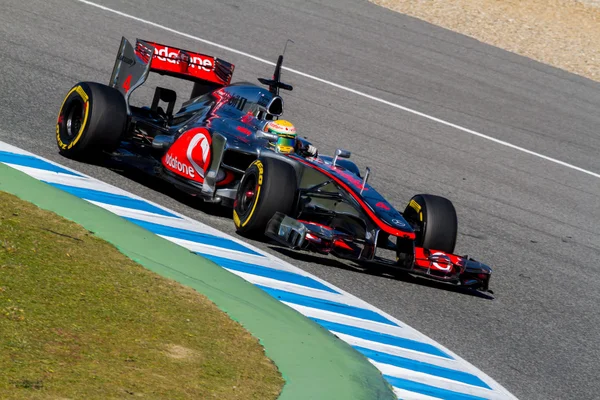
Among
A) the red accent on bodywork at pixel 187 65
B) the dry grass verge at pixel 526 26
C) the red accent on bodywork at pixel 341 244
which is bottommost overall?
the red accent on bodywork at pixel 341 244

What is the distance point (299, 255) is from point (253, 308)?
1951 millimetres

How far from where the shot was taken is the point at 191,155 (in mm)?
9109

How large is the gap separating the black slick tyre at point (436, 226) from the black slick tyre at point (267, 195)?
1.25m

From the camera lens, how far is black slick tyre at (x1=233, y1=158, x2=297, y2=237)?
27.0ft

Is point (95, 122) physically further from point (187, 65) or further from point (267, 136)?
point (187, 65)

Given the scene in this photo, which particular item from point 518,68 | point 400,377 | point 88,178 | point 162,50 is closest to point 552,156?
point 518,68

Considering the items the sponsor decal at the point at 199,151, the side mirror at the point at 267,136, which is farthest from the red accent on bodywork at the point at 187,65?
the side mirror at the point at 267,136

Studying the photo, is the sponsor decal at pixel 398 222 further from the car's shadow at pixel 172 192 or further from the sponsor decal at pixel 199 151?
the sponsor decal at pixel 199 151

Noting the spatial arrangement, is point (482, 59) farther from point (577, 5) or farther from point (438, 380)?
point (438, 380)

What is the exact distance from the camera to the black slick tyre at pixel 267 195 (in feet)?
27.0

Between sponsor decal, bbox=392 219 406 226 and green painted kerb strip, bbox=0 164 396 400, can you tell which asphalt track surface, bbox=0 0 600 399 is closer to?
sponsor decal, bbox=392 219 406 226

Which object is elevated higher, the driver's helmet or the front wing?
the driver's helmet

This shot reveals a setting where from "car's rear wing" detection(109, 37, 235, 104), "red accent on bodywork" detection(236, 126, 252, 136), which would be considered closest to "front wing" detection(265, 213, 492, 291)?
"red accent on bodywork" detection(236, 126, 252, 136)

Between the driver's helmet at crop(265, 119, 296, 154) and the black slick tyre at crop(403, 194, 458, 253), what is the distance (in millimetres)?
1334
